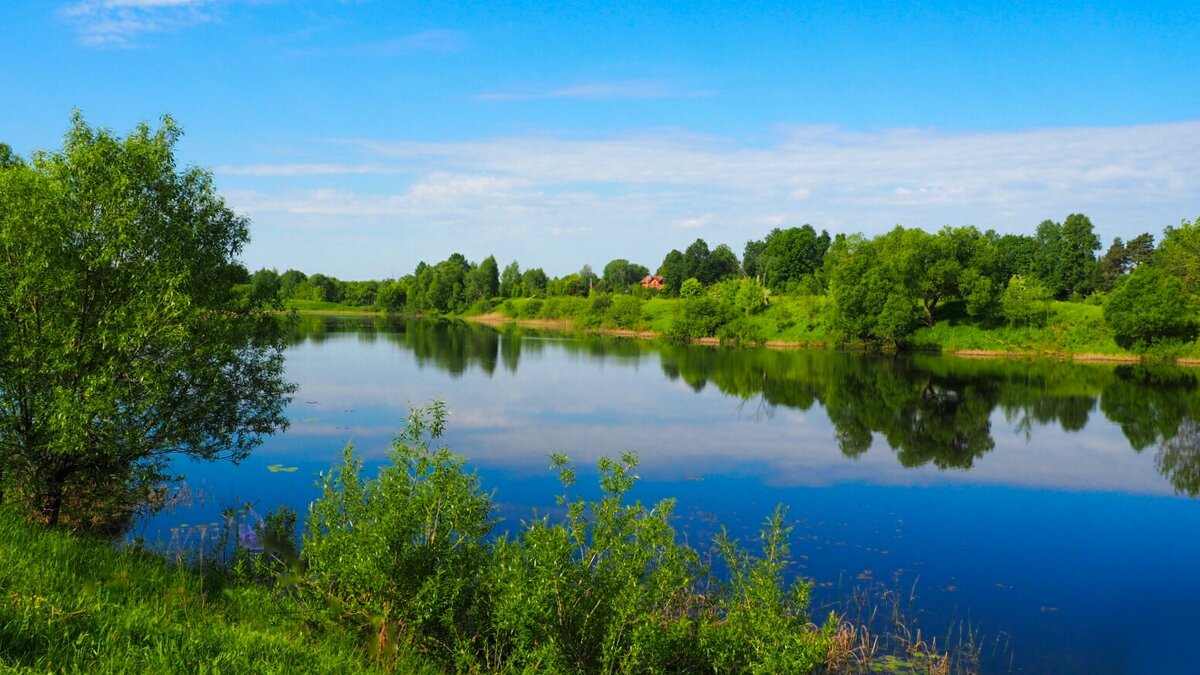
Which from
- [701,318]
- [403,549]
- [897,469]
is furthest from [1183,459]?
[701,318]

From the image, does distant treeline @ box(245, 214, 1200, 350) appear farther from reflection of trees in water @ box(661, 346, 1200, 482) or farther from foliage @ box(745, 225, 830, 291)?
reflection of trees in water @ box(661, 346, 1200, 482)

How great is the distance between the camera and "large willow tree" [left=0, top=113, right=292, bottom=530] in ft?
43.7

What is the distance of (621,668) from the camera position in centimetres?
950

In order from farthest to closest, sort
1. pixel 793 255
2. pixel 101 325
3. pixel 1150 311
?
pixel 793 255 → pixel 1150 311 → pixel 101 325

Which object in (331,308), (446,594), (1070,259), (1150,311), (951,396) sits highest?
(1070,259)

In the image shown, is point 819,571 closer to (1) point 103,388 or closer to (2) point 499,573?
(2) point 499,573

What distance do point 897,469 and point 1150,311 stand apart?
4945 centimetres

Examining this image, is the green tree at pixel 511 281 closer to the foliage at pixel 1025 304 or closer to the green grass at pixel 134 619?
the foliage at pixel 1025 304

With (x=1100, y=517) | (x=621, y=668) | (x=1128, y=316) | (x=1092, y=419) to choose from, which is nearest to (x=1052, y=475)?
(x=1100, y=517)

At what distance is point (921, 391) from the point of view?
154 feet

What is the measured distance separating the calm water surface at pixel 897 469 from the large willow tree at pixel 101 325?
2770mm

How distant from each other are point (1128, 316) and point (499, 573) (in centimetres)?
7030

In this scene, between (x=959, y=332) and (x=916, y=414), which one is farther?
(x=959, y=332)

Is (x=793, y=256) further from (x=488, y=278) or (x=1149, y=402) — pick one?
(x=1149, y=402)
